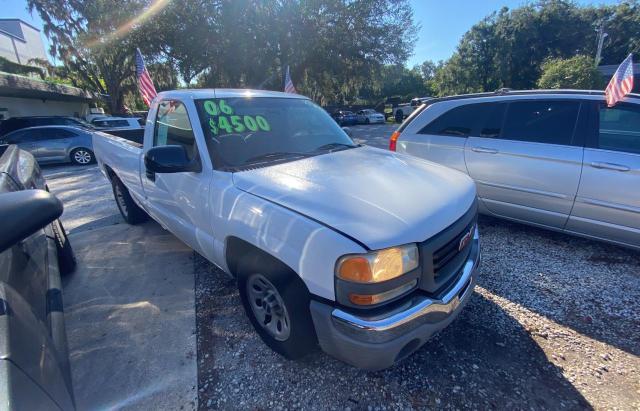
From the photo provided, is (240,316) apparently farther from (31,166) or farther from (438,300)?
Result: (31,166)

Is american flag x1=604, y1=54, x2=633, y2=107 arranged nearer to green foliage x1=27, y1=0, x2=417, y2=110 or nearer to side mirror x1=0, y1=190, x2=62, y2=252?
side mirror x1=0, y1=190, x2=62, y2=252

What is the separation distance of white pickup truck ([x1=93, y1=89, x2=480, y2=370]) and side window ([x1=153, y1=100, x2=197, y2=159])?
0.07 feet

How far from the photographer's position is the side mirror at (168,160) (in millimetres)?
2195

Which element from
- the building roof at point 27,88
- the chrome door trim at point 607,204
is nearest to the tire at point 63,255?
the chrome door trim at point 607,204

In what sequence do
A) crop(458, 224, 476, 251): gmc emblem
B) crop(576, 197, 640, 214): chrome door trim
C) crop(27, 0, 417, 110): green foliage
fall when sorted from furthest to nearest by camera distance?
crop(27, 0, 417, 110): green foliage → crop(576, 197, 640, 214): chrome door trim → crop(458, 224, 476, 251): gmc emblem

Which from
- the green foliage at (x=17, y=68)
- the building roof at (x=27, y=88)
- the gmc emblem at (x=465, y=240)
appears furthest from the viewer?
the green foliage at (x=17, y=68)

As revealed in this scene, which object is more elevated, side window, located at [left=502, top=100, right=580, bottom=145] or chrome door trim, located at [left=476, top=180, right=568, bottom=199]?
side window, located at [left=502, top=100, right=580, bottom=145]

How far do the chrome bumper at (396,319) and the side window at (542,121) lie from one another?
278 centimetres

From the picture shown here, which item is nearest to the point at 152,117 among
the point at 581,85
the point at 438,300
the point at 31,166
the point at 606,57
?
the point at 31,166

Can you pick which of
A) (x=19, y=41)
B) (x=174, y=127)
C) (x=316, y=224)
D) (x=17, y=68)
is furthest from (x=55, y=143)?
(x=19, y=41)

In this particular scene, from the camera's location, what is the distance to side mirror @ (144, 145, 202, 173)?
2195 millimetres

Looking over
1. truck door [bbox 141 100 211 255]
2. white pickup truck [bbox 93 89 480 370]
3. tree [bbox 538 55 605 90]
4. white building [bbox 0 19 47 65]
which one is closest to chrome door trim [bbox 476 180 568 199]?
white pickup truck [bbox 93 89 480 370]

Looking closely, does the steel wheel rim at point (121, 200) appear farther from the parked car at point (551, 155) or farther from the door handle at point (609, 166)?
the door handle at point (609, 166)

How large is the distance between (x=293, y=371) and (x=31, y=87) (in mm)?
21947
